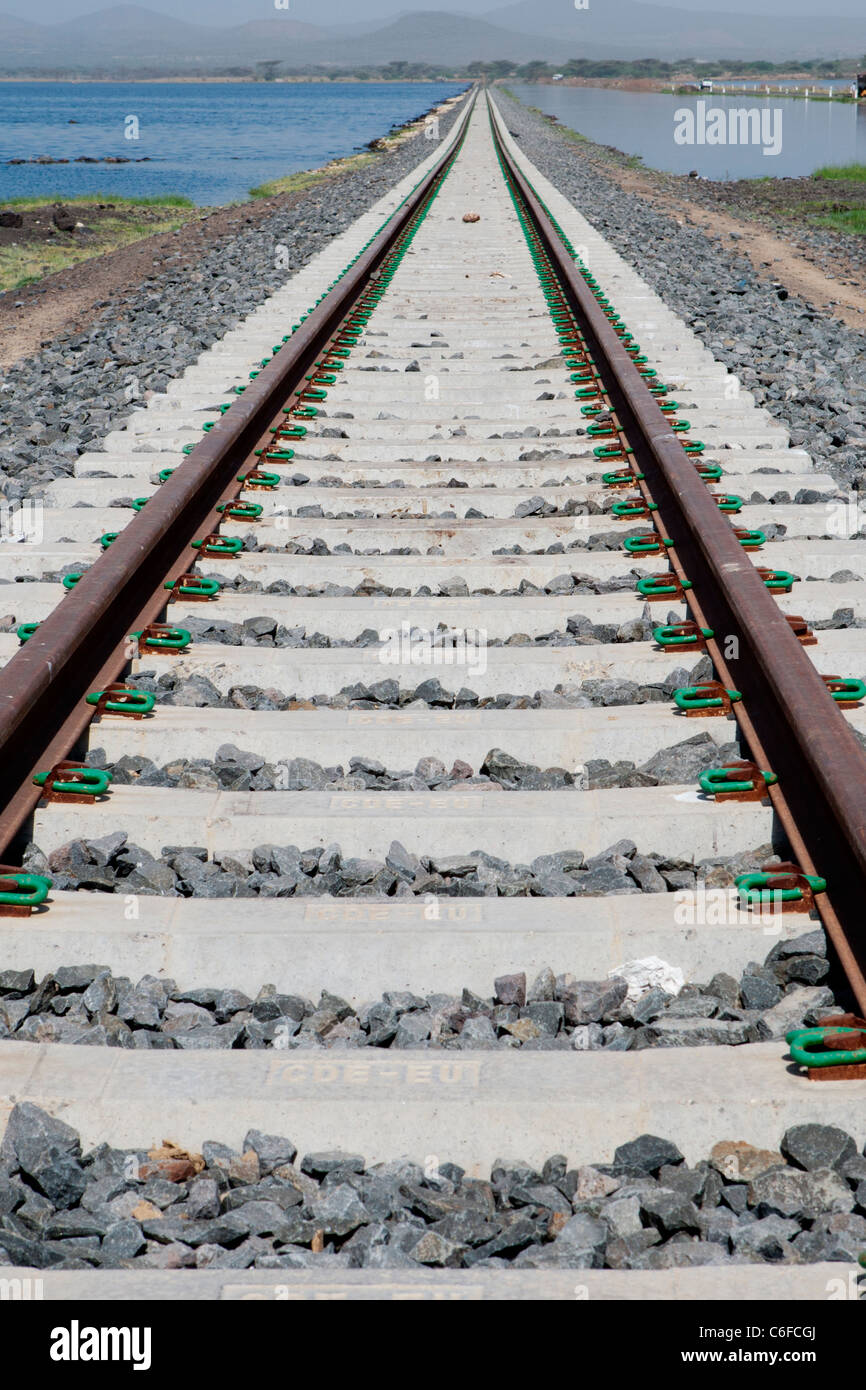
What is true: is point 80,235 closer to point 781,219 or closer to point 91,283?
point 91,283

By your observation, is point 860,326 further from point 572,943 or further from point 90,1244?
point 90,1244

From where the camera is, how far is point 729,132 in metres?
47.9

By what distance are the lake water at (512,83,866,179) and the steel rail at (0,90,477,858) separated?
28573 millimetres

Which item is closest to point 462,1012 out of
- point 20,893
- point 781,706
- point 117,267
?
point 20,893

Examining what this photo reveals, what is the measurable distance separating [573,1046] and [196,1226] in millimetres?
693

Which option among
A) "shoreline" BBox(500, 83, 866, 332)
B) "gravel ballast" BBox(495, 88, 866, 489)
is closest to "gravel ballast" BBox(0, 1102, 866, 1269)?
"gravel ballast" BBox(495, 88, 866, 489)

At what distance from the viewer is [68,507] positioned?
498 cm

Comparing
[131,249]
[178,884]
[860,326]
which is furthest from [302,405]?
[131,249]

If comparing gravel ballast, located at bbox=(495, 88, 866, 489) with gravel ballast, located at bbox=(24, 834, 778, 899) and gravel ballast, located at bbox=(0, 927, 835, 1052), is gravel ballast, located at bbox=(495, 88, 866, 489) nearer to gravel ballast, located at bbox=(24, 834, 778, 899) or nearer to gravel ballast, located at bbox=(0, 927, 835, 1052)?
gravel ballast, located at bbox=(24, 834, 778, 899)

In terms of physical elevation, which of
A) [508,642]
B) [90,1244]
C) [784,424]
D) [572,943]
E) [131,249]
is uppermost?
[131,249]

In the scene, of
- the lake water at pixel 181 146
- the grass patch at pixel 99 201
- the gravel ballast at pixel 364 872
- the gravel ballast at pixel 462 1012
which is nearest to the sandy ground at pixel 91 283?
the grass patch at pixel 99 201

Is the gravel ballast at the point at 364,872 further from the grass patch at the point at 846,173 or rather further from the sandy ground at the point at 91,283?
the grass patch at the point at 846,173

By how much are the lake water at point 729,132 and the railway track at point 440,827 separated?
29081 mm

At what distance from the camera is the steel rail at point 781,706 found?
95.5 inches
